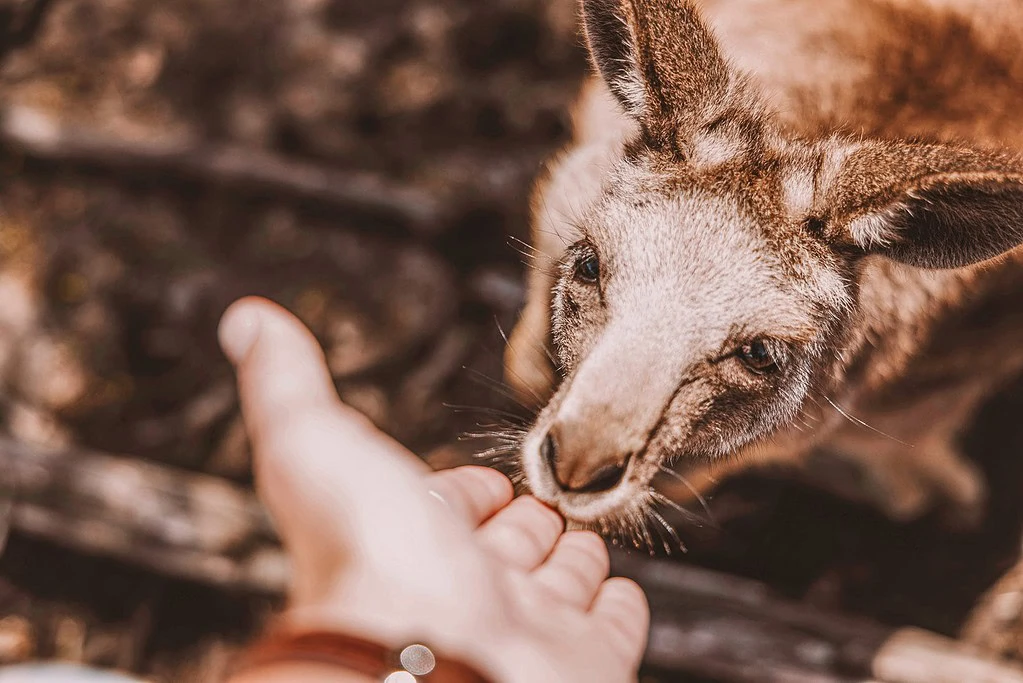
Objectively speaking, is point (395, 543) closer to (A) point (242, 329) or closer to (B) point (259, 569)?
(A) point (242, 329)

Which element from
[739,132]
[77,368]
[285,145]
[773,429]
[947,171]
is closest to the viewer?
[947,171]

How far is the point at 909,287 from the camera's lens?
6.81 ft

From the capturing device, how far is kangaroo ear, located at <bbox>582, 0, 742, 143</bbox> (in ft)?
5.43

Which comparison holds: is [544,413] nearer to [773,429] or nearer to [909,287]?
[773,429]

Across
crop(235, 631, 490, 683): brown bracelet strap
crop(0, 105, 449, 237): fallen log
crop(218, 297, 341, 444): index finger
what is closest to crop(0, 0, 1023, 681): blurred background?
crop(0, 105, 449, 237): fallen log

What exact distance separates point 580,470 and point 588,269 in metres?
0.50

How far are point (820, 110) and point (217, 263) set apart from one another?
99.2 inches

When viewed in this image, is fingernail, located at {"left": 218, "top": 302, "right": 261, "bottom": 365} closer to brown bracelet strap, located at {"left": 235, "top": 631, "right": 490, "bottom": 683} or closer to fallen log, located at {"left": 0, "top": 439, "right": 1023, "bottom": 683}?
brown bracelet strap, located at {"left": 235, "top": 631, "right": 490, "bottom": 683}

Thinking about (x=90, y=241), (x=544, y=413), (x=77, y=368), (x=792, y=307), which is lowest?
(x=77, y=368)

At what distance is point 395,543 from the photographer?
4.96 ft

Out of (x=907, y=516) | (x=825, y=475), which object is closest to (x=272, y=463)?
(x=825, y=475)

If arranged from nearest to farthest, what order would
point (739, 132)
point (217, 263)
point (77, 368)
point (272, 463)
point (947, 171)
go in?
point (947, 171) < point (272, 463) < point (739, 132) < point (77, 368) < point (217, 263)

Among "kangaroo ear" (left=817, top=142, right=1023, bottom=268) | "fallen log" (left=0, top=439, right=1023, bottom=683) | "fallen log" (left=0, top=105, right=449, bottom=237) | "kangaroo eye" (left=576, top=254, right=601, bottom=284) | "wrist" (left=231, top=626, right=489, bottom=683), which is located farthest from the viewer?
"fallen log" (left=0, top=105, right=449, bottom=237)

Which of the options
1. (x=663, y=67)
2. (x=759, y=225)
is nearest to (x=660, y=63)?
(x=663, y=67)
